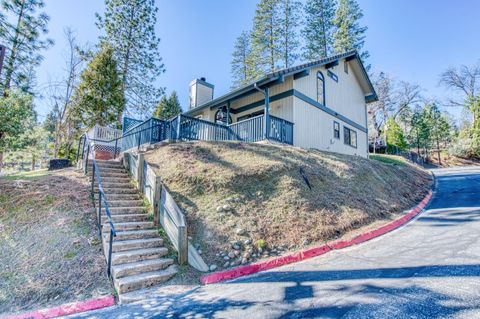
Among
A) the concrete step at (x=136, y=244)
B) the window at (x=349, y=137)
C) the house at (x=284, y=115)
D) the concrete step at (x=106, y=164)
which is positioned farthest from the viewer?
the window at (x=349, y=137)

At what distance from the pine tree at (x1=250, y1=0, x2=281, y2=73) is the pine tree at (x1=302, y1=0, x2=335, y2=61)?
351cm

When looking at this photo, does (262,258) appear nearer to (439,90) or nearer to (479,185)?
(479,185)

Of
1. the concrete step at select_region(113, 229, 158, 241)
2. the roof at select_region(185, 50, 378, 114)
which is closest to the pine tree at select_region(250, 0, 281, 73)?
the roof at select_region(185, 50, 378, 114)

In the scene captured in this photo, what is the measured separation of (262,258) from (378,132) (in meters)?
35.5

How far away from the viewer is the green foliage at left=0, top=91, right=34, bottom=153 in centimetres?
786

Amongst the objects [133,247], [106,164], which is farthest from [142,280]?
[106,164]

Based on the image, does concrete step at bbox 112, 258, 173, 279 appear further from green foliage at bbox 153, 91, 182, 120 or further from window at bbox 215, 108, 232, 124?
green foliage at bbox 153, 91, 182, 120

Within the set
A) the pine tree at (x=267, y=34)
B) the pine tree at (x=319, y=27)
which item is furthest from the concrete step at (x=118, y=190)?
the pine tree at (x=319, y=27)

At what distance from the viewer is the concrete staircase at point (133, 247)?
4215mm

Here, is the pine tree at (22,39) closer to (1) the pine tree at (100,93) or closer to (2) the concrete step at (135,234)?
(1) the pine tree at (100,93)

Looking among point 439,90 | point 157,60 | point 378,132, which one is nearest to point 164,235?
point 157,60

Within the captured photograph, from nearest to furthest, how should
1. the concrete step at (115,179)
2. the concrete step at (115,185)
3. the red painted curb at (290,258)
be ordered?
1. the red painted curb at (290,258)
2. the concrete step at (115,185)
3. the concrete step at (115,179)

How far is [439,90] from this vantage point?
124 ft

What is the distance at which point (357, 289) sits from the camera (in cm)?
342
